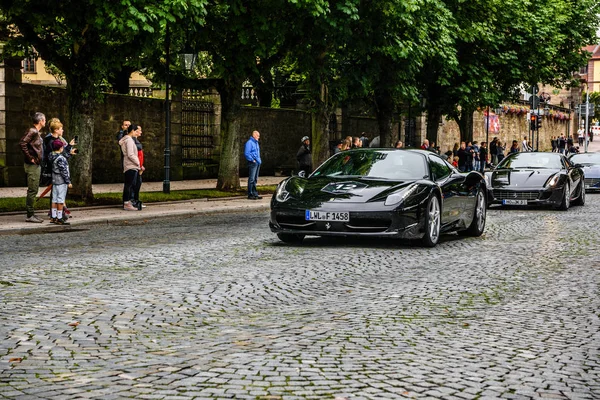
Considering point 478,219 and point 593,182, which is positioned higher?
point 593,182

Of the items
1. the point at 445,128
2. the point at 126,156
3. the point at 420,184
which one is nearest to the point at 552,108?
the point at 445,128

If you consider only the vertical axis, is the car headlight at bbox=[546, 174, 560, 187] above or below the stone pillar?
below

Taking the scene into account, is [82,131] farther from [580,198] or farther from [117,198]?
[580,198]

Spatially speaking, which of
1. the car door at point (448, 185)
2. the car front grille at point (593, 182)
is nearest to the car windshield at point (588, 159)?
the car front grille at point (593, 182)

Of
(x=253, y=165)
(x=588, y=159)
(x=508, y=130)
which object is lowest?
(x=253, y=165)

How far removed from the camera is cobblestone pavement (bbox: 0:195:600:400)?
16.2 feet

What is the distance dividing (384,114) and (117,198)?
1614 centimetres

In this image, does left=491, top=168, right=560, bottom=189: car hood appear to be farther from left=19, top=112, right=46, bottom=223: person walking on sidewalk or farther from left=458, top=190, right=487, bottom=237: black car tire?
left=19, top=112, right=46, bottom=223: person walking on sidewalk

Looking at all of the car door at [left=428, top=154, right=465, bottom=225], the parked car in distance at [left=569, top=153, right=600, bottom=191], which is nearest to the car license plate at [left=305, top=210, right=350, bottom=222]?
the car door at [left=428, top=154, right=465, bottom=225]

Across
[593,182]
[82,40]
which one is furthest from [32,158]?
[593,182]

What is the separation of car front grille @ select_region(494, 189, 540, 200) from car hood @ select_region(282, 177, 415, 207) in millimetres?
9196

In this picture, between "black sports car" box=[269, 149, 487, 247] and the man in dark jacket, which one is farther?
the man in dark jacket

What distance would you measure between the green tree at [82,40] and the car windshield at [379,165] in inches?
246

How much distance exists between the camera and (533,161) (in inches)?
888
